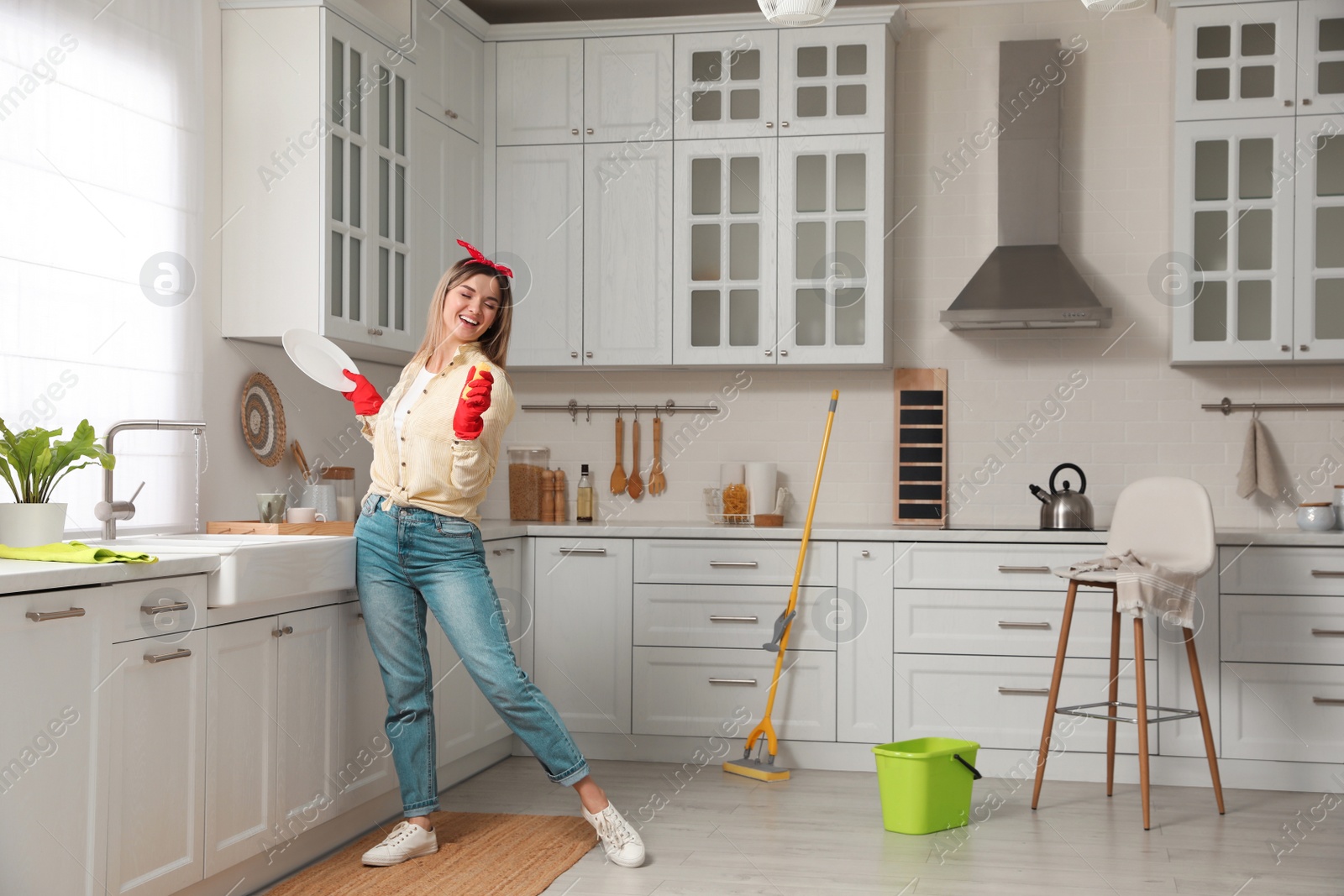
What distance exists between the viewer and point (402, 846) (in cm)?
292

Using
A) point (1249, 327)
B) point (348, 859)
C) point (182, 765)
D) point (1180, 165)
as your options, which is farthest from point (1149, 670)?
point (182, 765)

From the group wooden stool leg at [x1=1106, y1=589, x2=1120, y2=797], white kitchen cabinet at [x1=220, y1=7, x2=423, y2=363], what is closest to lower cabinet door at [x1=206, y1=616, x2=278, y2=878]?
white kitchen cabinet at [x1=220, y1=7, x2=423, y2=363]

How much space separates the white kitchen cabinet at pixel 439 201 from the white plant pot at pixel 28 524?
67.4 inches

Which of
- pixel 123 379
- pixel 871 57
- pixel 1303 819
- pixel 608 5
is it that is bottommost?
pixel 1303 819

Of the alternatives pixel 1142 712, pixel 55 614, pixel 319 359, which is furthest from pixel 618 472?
pixel 55 614

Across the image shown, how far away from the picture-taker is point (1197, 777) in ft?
12.6

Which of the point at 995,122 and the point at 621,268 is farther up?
the point at 995,122

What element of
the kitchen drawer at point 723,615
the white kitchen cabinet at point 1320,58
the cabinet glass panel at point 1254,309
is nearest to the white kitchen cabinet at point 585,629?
the kitchen drawer at point 723,615

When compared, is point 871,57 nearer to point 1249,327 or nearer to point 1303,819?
point 1249,327

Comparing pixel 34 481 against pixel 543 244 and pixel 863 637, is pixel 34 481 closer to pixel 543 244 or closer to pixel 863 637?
pixel 543 244

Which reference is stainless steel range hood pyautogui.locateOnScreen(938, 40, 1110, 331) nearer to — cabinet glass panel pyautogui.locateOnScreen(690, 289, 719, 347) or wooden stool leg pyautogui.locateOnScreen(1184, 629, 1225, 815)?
cabinet glass panel pyautogui.locateOnScreen(690, 289, 719, 347)

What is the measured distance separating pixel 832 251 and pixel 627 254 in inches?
30.4

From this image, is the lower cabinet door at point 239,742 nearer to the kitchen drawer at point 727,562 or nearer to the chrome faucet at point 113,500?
the chrome faucet at point 113,500

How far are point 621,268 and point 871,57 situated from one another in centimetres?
120
